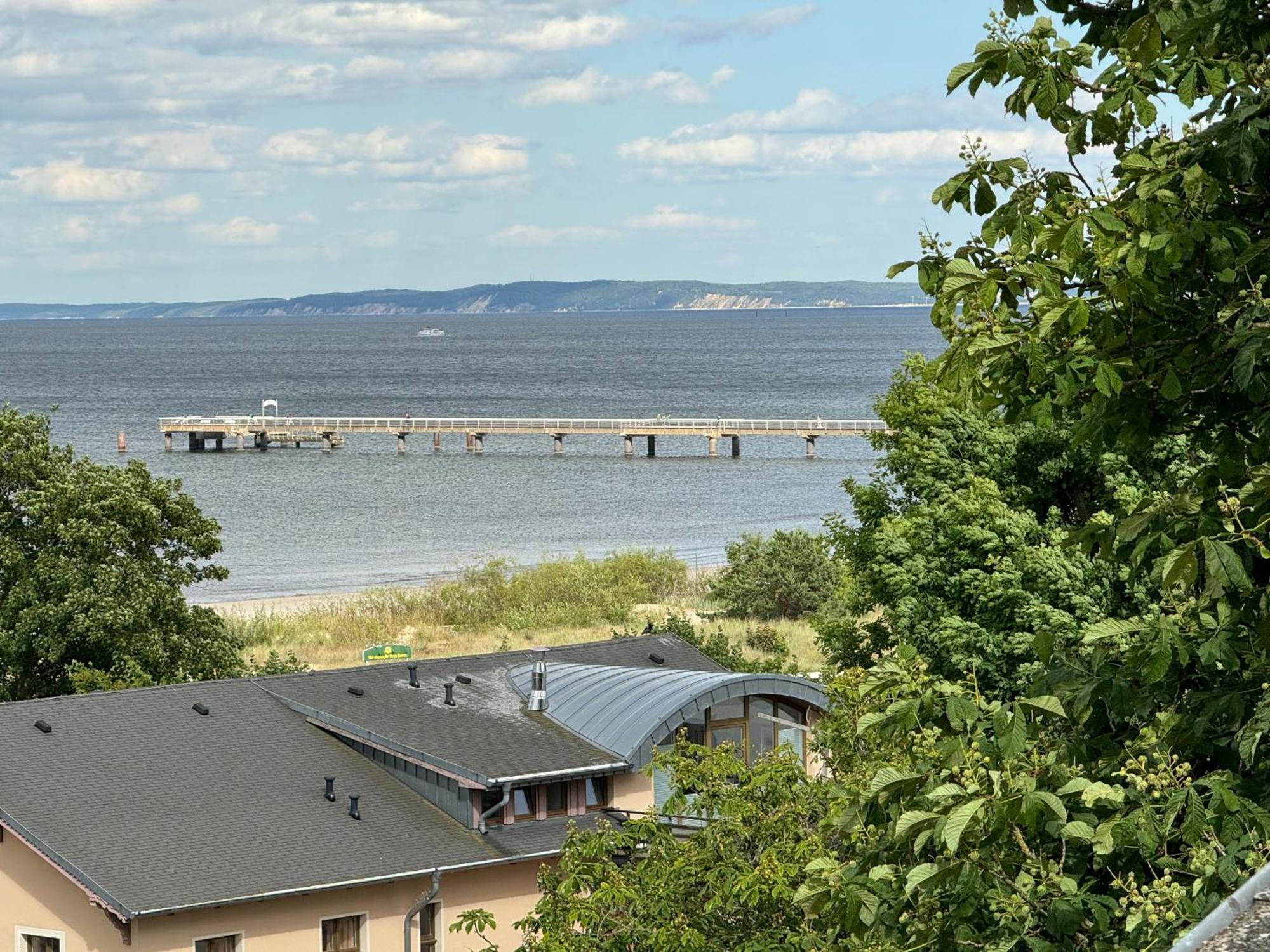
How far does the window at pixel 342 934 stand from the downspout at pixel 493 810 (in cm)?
228

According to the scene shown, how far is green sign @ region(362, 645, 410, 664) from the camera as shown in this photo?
112 ft

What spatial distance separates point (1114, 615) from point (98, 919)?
14968 mm

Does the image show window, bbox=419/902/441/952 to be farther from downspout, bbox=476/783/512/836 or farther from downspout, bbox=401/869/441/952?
downspout, bbox=476/783/512/836

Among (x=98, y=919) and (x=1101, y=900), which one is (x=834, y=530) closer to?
(x=98, y=919)

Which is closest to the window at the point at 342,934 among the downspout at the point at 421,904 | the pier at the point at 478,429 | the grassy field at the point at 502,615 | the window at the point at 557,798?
the downspout at the point at 421,904

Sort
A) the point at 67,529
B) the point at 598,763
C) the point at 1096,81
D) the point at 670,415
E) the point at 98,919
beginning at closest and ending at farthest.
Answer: the point at 1096,81
the point at 98,919
the point at 598,763
the point at 67,529
the point at 670,415

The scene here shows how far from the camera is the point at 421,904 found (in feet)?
73.5

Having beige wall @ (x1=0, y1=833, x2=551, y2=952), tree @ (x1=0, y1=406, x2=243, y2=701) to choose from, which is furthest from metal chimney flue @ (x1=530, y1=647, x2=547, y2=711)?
tree @ (x1=0, y1=406, x2=243, y2=701)

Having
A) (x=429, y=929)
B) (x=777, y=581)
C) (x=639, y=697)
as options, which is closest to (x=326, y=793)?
(x=429, y=929)

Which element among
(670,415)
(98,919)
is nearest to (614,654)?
(98,919)

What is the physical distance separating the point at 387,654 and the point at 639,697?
9267mm

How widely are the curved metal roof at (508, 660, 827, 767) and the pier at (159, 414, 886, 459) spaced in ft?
297

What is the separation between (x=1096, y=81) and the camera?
8461mm

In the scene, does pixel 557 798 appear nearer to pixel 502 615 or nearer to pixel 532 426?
pixel 502 615
